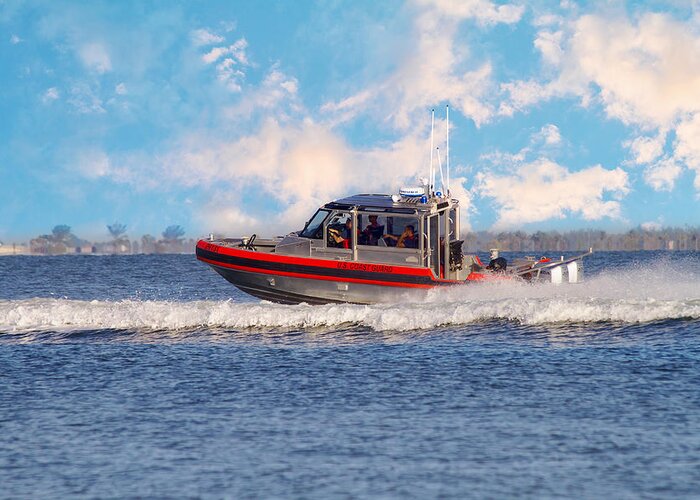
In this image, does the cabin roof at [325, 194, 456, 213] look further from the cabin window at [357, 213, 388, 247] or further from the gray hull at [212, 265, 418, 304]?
the gray hull at [212, 265, 418, 304]

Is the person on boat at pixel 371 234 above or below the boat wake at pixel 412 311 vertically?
Result: above

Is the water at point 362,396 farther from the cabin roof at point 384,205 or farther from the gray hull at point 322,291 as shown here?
the cabin roof at point 384,205

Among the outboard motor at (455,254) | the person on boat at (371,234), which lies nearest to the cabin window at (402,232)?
the person on boat at (371,234)

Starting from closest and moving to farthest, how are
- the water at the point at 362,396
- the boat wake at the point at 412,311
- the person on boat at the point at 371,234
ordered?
the water at the point at 362,396, the boat wake at the point at 412,311, the person on boat at the point at 371,234

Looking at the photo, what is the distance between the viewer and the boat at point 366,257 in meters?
22.5

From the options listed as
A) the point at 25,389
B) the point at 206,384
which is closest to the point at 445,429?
the point at 206,384

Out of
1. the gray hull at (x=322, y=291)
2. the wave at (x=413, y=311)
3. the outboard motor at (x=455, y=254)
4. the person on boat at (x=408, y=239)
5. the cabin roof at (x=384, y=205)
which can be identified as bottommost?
the wave at (x=413, y=311)

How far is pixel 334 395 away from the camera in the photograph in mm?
14234

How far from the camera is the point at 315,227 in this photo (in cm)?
2289

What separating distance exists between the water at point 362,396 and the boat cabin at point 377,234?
1071 millimetres

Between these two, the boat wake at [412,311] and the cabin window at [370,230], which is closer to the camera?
the boat wake at [412,311]

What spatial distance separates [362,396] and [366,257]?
8.70m

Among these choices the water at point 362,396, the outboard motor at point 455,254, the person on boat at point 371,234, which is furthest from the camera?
the outboard motor at point 455,254

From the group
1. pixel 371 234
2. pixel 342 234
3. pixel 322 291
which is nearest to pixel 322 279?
pixel 322 291
